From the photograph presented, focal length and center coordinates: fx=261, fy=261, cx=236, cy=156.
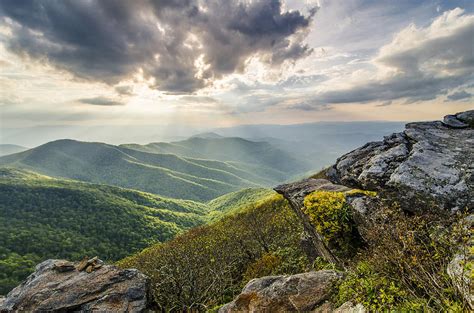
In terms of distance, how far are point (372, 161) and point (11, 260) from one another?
180m

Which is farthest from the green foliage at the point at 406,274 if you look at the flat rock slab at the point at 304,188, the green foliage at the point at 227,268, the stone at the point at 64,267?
the stone at the point at 64,267

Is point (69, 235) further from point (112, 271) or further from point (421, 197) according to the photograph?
point (421, 197)

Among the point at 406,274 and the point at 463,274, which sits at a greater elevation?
the point at 463,274

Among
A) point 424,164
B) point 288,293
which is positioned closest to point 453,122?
point 424,164

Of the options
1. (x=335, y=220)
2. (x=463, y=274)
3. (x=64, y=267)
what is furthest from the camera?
(x=64, y=267)

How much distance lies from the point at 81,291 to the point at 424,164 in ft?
62.7

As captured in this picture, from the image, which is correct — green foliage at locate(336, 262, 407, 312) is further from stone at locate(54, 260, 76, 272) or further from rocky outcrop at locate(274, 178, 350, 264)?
stone at locate(54, 260, 76, 272)

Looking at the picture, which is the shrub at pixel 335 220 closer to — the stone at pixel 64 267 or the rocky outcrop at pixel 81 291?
the rocky outcrop at pixel 81 291

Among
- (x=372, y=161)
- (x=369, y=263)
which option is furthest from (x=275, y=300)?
(x=372, y=161)

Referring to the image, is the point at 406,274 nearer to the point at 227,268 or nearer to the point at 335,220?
the point at 335,220

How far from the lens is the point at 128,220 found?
625ft

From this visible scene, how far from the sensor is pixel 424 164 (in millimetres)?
10039

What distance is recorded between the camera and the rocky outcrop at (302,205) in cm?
1357

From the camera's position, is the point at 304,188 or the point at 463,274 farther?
the point at 304,188
